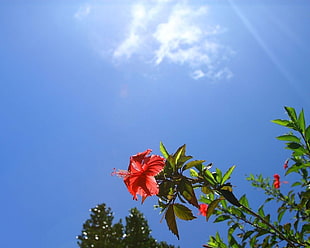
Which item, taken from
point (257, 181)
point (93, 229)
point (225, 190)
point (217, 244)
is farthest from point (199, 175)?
point (93, 229)

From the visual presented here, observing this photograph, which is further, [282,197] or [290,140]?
[282,197]

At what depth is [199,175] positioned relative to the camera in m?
1.45

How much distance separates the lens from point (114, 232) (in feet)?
47.2

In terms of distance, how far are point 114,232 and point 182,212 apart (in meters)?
14.1

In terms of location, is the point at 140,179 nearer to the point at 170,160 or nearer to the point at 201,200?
the point at 170,160

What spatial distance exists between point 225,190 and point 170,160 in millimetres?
288

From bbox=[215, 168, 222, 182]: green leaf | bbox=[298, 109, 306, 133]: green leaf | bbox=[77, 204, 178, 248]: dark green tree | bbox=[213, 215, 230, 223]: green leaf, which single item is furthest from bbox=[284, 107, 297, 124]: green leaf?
bbox=[77, 204, 178, 248]: dark green tree

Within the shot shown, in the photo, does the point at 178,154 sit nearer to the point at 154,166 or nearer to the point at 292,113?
the point at 154,166

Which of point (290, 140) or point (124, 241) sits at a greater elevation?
point (124, 241)

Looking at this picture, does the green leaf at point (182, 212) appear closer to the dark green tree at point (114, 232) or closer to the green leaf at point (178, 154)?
the green leaf at point (178, 154)

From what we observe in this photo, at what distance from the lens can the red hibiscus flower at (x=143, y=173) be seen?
4.59 ft

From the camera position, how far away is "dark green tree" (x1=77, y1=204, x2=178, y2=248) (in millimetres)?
13220

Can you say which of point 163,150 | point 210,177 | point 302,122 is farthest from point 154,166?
point 302,122

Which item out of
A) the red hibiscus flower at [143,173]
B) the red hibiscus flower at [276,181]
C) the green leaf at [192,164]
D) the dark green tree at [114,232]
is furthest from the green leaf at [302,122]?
the dark green tree at [114,232]
